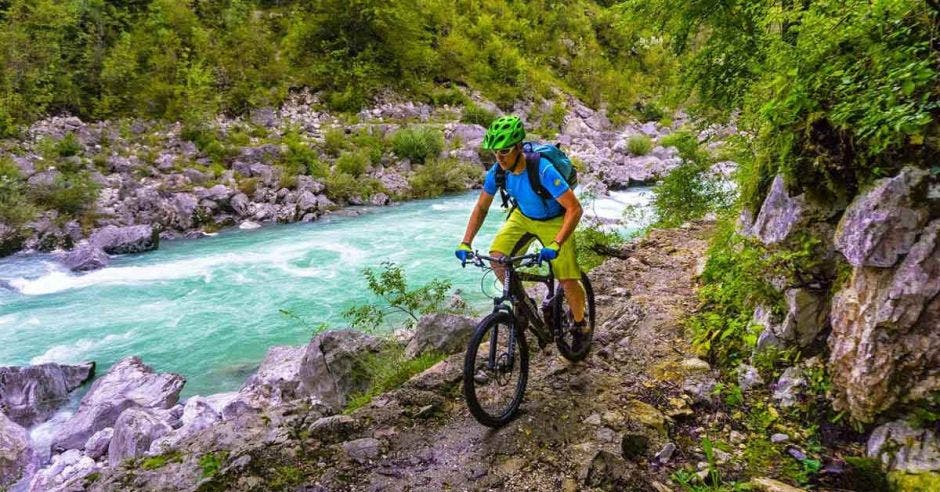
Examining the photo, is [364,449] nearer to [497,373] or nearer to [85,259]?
[497,373]

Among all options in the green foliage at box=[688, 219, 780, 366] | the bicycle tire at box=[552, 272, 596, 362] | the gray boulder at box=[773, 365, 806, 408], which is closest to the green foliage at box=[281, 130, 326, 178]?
the bicycle tire at box=[552, 272, 596, 362]

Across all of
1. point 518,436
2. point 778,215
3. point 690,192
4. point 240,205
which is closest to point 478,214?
point 518,436

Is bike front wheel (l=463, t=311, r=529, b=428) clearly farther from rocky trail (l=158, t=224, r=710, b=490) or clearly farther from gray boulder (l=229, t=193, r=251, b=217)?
gray boulder (l=229, t=193, r=251, b=217)

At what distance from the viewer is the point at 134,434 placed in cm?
611

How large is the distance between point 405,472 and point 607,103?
119ft

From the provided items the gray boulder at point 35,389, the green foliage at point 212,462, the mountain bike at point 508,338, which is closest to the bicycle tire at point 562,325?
the mountain bike at point 508,338

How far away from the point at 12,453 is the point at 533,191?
7.24 metres

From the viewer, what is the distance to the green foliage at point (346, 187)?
19.6 meters

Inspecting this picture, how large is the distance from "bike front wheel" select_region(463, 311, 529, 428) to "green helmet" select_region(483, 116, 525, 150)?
1302 mm

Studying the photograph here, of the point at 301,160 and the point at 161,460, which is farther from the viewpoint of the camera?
the point at 301,160

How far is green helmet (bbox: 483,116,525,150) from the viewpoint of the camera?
12.6 ft

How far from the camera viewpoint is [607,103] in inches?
1433

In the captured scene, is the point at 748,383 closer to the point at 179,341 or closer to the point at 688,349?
the point at 688,349

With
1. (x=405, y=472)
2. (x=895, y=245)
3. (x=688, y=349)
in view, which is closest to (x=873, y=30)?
(x=895, y=245)
